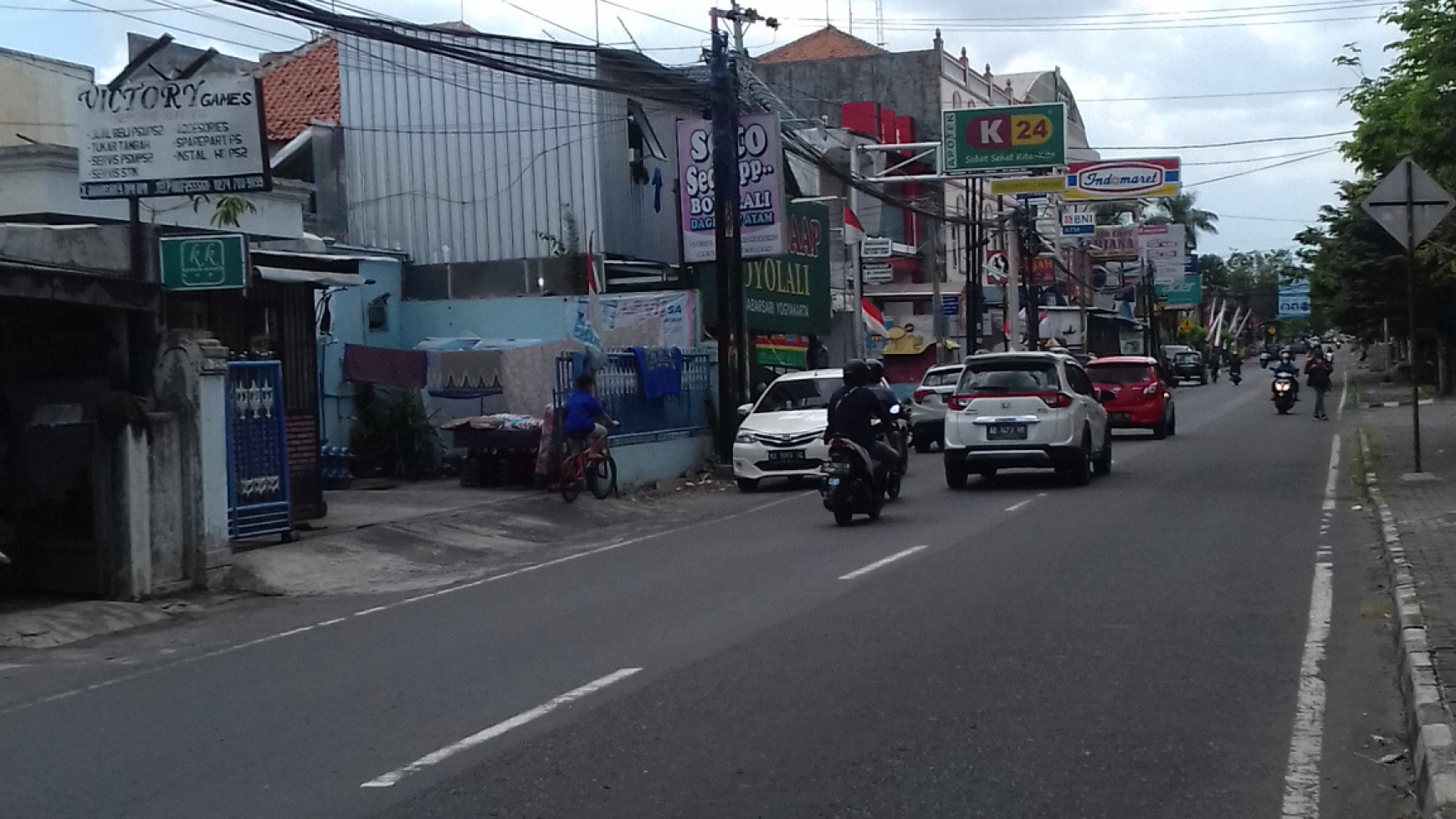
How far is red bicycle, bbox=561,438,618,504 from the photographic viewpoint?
20984 millimetres

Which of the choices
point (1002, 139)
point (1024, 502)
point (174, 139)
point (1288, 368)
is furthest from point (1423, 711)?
point (1288, 368)

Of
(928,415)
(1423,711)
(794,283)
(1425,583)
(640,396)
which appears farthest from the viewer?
(794,283)

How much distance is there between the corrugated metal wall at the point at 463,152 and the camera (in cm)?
2881

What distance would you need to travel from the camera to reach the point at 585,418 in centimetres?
2123

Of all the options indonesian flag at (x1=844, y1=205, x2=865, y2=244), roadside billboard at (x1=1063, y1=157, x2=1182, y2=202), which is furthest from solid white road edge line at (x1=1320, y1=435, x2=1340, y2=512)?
roadside billboard at (x1=1063, y1=157, x2=1182, y2=202)

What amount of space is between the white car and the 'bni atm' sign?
32.4 ft

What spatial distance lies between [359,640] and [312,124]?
67.9 feet

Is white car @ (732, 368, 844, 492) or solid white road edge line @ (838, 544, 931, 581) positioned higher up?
white car @ (732, 368, 844, 492)

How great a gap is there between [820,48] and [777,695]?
6382cm

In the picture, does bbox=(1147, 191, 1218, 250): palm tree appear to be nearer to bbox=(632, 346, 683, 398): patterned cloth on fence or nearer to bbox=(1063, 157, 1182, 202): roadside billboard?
bbox=(1063, 157, 1182, 202): roadside billboard

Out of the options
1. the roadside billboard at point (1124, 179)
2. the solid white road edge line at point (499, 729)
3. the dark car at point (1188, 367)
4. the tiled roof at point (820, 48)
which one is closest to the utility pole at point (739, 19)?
the solid white road edge line at point (499, 729)

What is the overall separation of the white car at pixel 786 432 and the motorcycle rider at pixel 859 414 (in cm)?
443

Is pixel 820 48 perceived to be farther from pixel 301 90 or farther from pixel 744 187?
pixel 744 187

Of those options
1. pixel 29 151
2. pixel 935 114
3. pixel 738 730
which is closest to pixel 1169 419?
pixel 29 151
